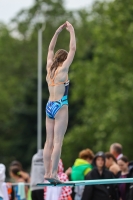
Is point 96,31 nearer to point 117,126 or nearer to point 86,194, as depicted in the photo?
point 117,126

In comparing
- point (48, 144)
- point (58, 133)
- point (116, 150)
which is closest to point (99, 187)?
point (116, 150)

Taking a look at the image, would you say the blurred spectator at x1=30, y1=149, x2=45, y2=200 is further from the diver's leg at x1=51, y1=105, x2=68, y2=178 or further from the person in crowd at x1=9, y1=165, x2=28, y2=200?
the diver's leg at x1=51, y1=105, x2=68, y2=178

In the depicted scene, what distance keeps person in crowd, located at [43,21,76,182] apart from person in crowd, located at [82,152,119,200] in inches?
129

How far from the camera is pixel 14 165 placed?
2062cm

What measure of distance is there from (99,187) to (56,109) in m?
4.20

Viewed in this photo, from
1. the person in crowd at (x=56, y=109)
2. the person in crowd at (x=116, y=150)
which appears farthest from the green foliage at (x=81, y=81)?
the person in crowd at (x=56, y=109)

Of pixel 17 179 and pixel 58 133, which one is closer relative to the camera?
pixel 58 133

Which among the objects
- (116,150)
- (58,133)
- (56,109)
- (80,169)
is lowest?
(58,133)

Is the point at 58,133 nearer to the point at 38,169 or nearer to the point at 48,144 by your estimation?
the point at 48,144

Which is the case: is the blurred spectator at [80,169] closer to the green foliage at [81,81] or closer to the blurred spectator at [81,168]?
the blurred spectator at [81,168]

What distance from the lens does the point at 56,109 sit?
43.4ft

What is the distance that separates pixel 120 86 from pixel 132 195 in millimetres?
31328

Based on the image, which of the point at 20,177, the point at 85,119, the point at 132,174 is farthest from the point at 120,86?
the point at 132,174

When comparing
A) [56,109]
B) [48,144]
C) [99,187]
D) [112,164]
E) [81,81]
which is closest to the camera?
[56,109]
